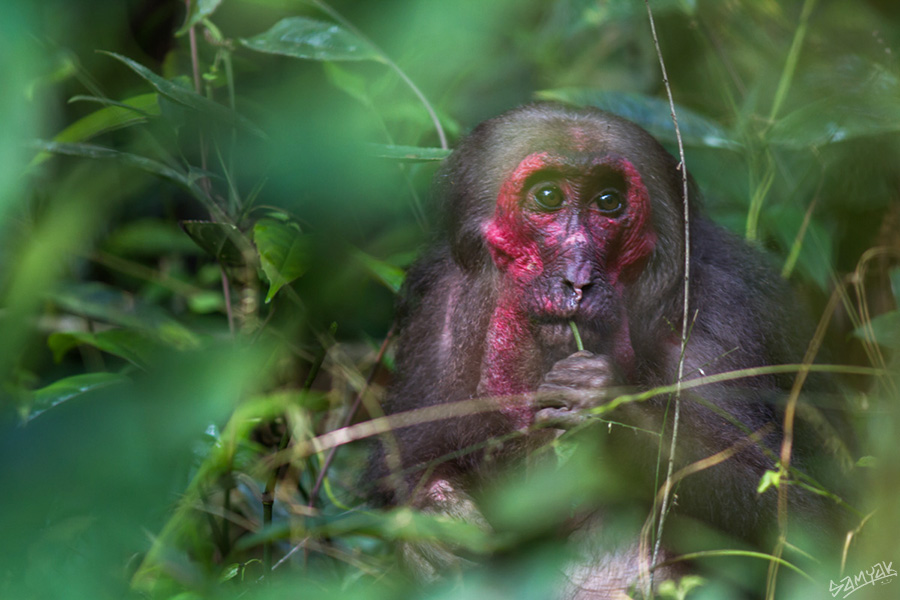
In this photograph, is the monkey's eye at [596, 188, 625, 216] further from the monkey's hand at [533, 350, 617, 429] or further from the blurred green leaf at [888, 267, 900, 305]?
the blurred green leaf at [888, 267, 900, 305]

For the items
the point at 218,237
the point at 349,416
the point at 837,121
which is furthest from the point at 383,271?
the point at 837,121

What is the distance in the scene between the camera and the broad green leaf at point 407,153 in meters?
2.54

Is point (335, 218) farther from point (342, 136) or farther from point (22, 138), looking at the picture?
point (22, 138)

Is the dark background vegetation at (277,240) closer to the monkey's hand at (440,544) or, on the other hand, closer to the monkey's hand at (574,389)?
the monkey's hand at (440,544)

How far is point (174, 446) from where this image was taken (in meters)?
1.37

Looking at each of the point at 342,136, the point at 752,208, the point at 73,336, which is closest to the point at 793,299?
the point at 752,208

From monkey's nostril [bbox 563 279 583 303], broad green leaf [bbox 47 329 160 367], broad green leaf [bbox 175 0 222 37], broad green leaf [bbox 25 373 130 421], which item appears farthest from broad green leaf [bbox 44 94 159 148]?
monkey's nostril [bbox 563 279 583 303]

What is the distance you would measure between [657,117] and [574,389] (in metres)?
1.61

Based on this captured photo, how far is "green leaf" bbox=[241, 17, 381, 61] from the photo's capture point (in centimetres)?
292

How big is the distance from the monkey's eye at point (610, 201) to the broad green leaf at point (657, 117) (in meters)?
0.83

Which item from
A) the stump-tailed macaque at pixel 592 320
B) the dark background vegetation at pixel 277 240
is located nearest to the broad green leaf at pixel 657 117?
the dark background vegetation at pixel 277 240

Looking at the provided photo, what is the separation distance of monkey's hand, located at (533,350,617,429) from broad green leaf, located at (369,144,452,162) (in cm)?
87

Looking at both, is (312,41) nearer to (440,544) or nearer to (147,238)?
Answer: (147,238)

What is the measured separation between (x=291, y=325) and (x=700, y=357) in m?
1.25
